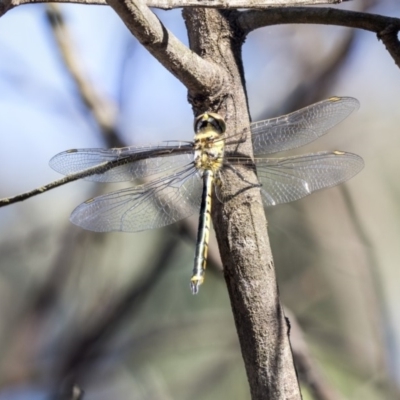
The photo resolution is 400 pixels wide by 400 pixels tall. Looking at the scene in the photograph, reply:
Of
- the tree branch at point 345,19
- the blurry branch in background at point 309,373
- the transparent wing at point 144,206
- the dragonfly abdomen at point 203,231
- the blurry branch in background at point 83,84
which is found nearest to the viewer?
the tree branch at point 345,19

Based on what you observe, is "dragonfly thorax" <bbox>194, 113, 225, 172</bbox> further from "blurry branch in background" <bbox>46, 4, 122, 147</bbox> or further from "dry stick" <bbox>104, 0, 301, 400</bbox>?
"blurry branch in background" <bbox>46, 4, 122, 147</bbox>

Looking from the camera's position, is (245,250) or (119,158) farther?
(119,158)

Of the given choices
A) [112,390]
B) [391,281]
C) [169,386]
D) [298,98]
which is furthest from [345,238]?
[112,390]

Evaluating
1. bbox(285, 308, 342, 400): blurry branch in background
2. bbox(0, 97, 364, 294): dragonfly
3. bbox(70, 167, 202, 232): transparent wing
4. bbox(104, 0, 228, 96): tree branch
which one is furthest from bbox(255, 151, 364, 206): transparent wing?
bbox(285, 308, 342, 400): blurry branch in background

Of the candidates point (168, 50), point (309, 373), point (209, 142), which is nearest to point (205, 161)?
point (209, 142)

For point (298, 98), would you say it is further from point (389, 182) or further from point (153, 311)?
point (153, 311)

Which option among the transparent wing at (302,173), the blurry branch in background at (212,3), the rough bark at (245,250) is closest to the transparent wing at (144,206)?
Answer: the transparent wing at (302,173)

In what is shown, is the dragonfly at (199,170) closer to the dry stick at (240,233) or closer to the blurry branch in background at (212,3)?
the dry stick at (240,233)

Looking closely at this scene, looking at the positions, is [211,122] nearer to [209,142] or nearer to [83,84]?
[209,142]
